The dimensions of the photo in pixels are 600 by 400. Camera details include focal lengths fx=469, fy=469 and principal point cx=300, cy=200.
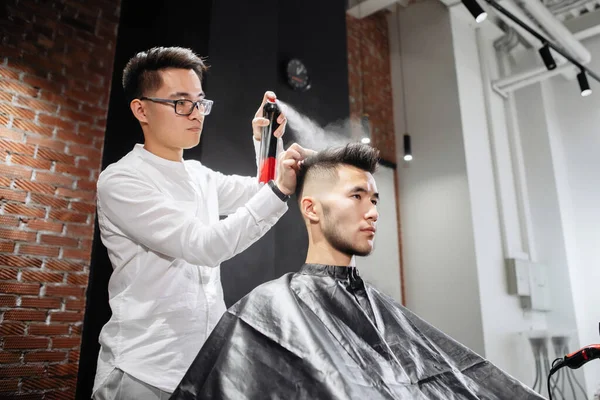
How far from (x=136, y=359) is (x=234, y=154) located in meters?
0.91

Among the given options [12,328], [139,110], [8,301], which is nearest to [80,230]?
[8,301]

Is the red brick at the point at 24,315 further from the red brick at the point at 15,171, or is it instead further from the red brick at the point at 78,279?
the red brick at the point at 15,171

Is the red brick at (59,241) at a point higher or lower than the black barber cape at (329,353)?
higher

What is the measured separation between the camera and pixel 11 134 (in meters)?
2.72

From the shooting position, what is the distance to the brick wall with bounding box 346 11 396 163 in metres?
5.02

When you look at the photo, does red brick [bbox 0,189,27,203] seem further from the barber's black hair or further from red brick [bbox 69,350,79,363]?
the barber's black hair

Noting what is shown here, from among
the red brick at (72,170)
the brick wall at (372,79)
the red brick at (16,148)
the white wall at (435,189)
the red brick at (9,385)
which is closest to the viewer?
the red brick at (9,385)

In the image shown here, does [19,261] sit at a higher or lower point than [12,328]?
higher

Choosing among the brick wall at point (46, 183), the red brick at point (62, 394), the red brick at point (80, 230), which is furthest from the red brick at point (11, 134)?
the red brick at point (62, 394)

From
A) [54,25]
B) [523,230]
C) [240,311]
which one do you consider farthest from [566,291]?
[54,25]

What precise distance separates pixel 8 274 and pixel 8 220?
0.98 ft

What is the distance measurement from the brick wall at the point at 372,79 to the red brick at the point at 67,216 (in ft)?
9.38

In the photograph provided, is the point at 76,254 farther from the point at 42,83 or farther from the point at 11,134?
the point at 42,83

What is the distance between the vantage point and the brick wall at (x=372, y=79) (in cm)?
502
